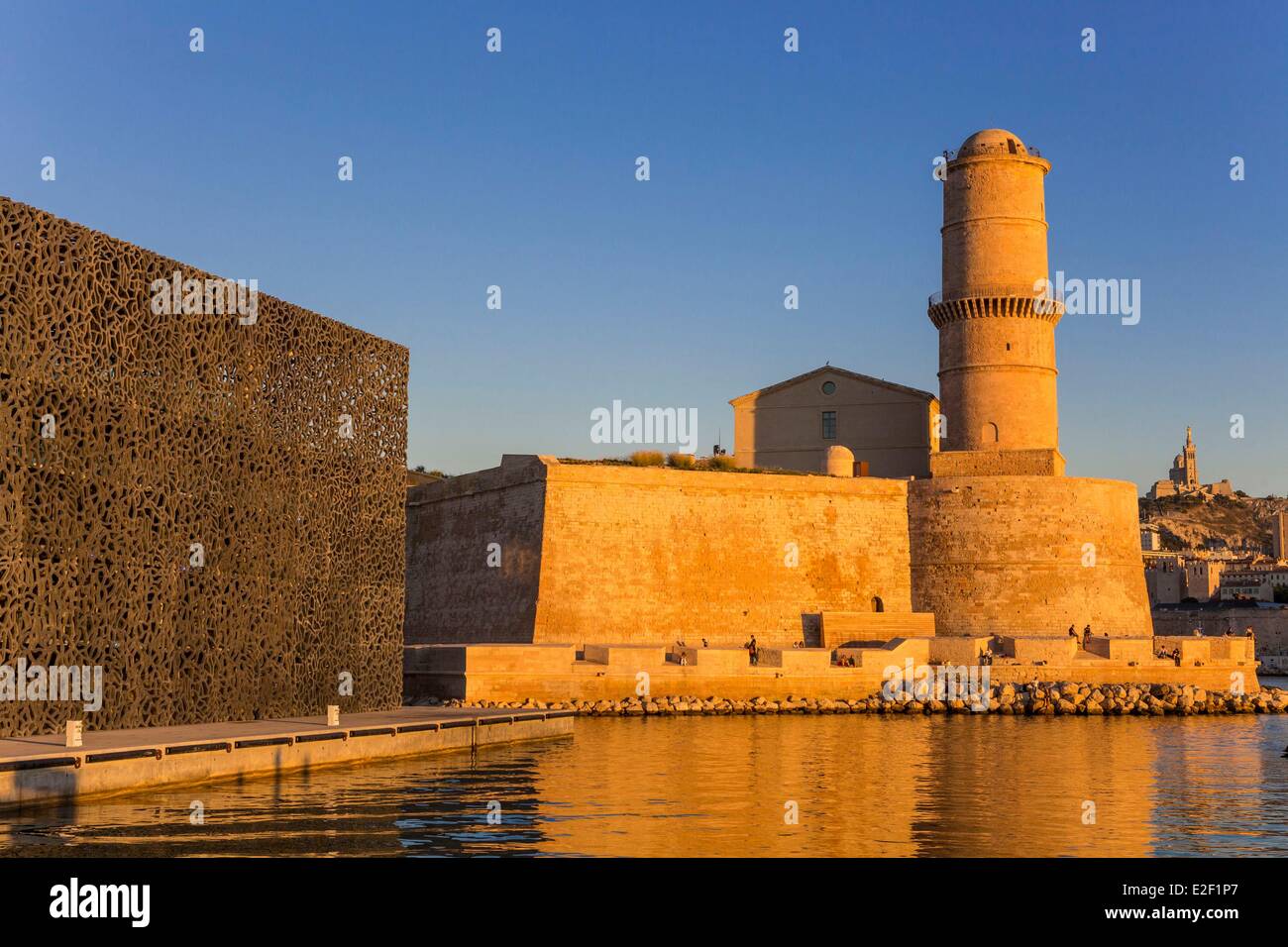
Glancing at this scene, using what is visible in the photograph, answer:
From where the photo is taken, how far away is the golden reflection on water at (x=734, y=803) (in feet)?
40.0

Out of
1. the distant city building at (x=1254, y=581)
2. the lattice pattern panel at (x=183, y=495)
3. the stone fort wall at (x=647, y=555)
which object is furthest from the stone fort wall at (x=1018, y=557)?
the distant city building at (x=1254, y=581)

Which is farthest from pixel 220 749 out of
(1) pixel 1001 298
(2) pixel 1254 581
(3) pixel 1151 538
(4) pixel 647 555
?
(3) pixel 1151 538

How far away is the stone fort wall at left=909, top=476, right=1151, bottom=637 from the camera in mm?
35750

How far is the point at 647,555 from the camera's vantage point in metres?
33.7

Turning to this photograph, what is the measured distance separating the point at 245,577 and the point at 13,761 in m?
5.52

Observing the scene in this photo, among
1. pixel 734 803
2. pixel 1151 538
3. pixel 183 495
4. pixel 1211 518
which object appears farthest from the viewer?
pixel 1211 518

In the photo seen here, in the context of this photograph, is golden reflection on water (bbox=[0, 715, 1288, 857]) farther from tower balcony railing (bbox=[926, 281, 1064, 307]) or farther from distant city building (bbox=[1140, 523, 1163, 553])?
distant city building (bbox=[1140, 523, 1163, 553])

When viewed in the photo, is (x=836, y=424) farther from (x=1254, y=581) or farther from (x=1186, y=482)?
(x=1186, y=482)

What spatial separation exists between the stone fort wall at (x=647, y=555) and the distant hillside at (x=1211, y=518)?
308 ft

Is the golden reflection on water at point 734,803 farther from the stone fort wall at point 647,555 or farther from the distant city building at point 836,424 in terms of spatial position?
the distant city building at point 836,424

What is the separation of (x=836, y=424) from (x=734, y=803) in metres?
27.8

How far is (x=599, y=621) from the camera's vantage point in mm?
32625
